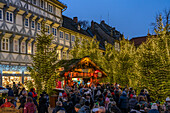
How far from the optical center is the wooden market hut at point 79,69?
1968 centimetres

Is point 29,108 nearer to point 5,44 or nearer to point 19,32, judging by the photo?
point 5,44

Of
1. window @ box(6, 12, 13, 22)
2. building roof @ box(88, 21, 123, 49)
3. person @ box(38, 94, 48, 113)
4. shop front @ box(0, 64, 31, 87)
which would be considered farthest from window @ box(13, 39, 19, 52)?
building roof @ box(88, 21, 123, 49)

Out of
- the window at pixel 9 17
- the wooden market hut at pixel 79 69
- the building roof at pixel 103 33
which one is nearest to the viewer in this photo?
the wooden market hut at pixel 79 69

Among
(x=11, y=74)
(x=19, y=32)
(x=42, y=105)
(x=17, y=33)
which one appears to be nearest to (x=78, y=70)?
(x=11, y=74)

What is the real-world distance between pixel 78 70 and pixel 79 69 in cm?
23

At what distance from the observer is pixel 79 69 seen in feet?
72.6

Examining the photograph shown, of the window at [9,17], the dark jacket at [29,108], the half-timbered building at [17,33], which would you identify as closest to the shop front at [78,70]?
the half-timbered building at [17,33]

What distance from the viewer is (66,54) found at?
36.0m

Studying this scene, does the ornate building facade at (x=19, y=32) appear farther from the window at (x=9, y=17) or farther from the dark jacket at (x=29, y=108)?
the dark jacket at (x=29, y=108)

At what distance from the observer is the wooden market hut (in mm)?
19680

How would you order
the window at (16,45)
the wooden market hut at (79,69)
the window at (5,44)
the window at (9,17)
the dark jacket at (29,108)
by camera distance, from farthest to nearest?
the window at (16,45) → the window at (9,17) → the window at (5,44) → the wooden market hut at (79,69) → the dark jacket at (29,108)

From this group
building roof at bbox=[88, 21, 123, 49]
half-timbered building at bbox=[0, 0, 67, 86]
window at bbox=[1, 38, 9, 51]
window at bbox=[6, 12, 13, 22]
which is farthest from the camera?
building roof at bbox=[88, 21, 123, 49]

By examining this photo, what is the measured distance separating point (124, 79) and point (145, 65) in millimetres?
12836

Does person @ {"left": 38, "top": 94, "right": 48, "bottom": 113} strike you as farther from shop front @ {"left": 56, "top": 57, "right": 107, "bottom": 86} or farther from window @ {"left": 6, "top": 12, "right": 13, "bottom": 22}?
window @ {"left": 6, "top": 12, "right": 13, "bottom": 22}
